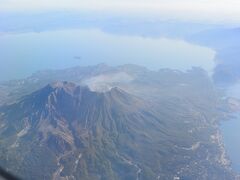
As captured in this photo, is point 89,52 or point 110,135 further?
point 89,52

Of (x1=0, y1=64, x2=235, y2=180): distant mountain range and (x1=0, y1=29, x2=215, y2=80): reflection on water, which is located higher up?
(x1=0, y1=64, x2=235, y2=180): distant mountain range

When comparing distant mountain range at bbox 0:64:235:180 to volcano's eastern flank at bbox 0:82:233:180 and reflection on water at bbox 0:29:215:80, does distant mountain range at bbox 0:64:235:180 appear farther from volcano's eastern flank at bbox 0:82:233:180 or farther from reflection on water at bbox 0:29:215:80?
reflection on water at bbox 0:29:215:80

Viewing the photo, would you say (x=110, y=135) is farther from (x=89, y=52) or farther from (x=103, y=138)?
(x=89, y=52)

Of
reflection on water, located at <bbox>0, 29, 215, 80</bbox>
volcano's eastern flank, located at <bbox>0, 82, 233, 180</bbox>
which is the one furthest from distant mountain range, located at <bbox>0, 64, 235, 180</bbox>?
reflection on water, located at <bbox>0, 29, 215, 80</bbox>

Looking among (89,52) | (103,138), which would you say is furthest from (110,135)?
(89,52)

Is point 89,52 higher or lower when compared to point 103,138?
lower

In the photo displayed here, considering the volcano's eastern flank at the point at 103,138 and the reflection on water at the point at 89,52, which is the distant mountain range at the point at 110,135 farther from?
the reflection on water at the point at 89,52
